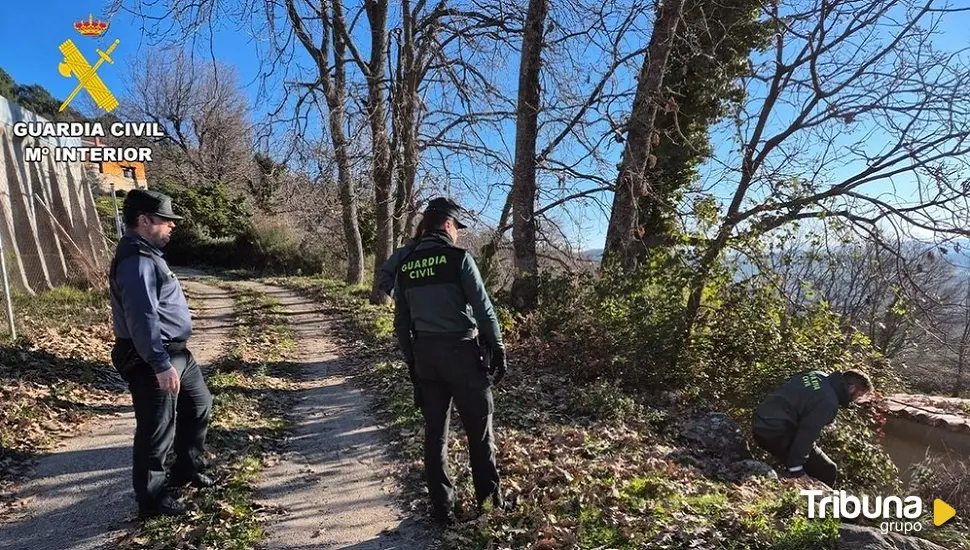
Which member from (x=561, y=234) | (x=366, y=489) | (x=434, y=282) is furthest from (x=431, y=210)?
(x=561, y=234)

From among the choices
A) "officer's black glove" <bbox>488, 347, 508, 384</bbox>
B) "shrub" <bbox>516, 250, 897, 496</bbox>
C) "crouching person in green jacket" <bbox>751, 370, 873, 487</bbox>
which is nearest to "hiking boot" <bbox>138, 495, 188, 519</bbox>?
"officer's black glove" <bbox>488, 347, 508, 384</bbox>

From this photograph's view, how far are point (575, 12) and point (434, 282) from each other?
7.24m

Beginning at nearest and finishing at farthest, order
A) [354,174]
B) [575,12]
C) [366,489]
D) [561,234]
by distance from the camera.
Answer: [366,489], [575,12], [561,234], [354,174]

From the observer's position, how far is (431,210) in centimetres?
361

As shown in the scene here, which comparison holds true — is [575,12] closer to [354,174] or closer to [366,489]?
[354,174]

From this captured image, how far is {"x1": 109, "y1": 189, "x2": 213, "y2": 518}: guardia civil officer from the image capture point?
130 inches

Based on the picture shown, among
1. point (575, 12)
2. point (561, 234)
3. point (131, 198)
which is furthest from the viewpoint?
point (561, 234)

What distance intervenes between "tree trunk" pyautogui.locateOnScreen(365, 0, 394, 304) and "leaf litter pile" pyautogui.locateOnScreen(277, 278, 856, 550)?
590 cm

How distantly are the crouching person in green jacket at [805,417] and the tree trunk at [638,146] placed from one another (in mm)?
3406

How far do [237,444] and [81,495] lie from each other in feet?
3.94

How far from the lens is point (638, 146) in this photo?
9.13 metres

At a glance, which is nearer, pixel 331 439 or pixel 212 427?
pixel 212 427

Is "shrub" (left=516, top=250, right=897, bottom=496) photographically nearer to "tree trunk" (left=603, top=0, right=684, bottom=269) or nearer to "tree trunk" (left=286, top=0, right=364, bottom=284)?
"tree trunk" (left=603, top=0, right=684, bottom=269)

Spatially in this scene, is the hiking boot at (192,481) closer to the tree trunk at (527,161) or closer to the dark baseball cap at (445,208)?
the dark baseball cap at (445,208)
